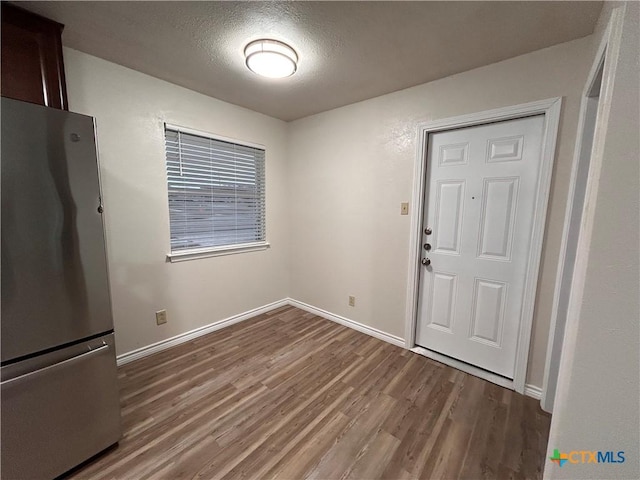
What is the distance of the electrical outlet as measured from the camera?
235cm

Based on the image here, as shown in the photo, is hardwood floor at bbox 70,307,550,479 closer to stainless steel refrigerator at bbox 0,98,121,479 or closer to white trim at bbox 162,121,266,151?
stainless steel refrigerator at bbox 0,98,121,479

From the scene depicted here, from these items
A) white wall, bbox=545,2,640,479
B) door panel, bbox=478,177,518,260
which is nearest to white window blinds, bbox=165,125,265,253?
door panel, bbox=478,177,518,260

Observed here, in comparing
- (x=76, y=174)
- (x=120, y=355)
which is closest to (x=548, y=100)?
(x=76, y=174)

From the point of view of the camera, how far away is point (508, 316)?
2000mm

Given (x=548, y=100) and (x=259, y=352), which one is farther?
(x=259, y=352)

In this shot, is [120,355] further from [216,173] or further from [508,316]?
[508,316]

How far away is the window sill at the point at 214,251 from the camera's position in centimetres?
244

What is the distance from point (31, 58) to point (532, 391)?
3837 millimetres

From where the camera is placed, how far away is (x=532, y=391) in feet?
6.15

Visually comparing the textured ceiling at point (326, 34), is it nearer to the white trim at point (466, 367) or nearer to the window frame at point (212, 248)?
the window frame at point (212, 248)

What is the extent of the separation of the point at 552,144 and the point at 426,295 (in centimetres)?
144

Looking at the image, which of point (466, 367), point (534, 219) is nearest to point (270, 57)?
point (534, 219)

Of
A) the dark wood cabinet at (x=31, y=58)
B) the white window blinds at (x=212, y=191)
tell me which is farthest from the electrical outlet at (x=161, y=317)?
the dark wood cabinet at (x=31, y=58)

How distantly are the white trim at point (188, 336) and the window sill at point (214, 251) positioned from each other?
0.73 m
